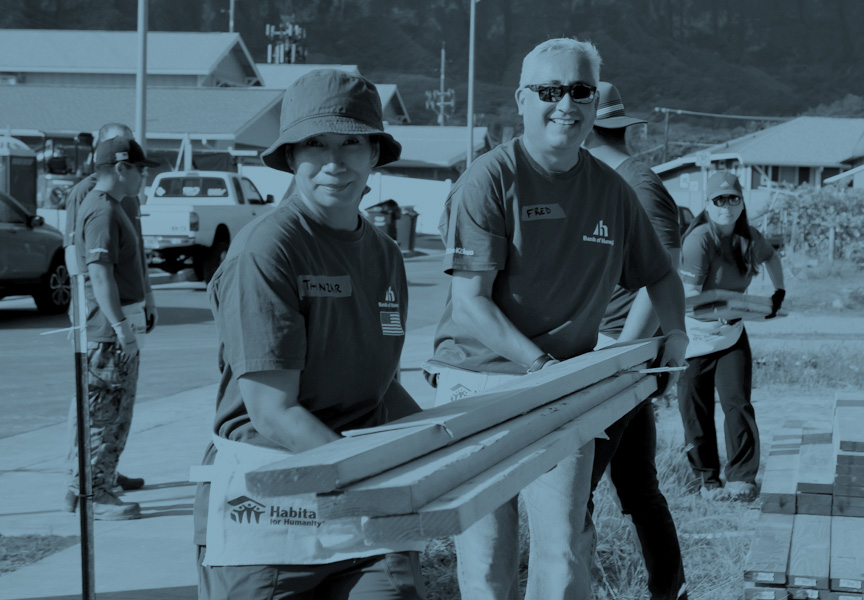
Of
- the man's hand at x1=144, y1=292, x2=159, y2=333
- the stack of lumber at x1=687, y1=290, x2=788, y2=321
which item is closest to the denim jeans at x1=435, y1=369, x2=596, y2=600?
the stack of lumber at x1=687, y1=290, x2=788, y2=321

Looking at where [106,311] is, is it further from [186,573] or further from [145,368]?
[145,368]

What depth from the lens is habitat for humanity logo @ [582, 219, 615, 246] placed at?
397 centimetres

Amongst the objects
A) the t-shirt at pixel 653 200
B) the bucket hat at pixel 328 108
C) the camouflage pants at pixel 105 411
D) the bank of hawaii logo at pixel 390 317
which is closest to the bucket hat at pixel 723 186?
the t-shirt at pixel 653 200

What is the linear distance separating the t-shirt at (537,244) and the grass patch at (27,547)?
8.75 feet

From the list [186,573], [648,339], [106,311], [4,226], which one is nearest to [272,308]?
[648,339]

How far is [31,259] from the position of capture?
684 inches

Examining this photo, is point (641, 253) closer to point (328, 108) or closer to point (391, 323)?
point (391, 323)

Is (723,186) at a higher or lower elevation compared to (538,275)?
higher

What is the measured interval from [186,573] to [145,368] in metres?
7.09

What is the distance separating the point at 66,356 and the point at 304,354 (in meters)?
11.2

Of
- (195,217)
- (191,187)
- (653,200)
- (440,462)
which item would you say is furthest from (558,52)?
(191,187)

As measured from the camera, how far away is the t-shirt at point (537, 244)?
387 centimetres

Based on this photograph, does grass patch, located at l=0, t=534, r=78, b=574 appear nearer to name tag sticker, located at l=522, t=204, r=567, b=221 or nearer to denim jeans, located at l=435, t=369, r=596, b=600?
denim jeans, located at l=435, t=369, r=596, b=600

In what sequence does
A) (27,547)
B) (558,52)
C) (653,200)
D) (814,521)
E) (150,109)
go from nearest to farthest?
(558,52) < (814,521) < (653,200) < (27,547) < (150,109)
